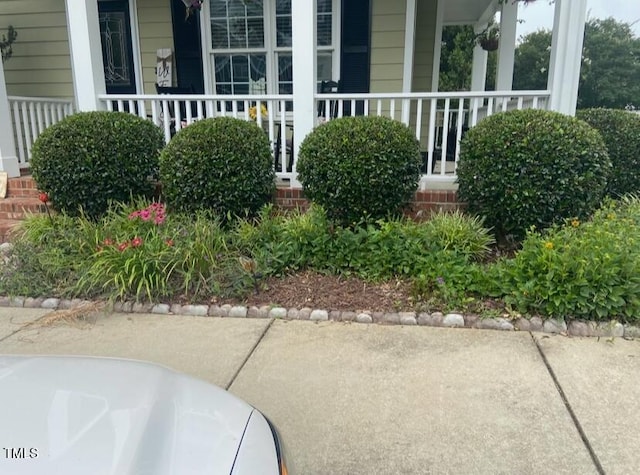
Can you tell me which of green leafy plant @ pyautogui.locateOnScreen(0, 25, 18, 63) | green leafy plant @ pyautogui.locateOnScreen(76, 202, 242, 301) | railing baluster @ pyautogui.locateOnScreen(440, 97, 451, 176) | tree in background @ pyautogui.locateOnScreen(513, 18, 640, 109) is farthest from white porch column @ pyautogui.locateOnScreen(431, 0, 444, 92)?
tree in background @ pyautogui.locateOnScreen(513, 18, 640, 109)

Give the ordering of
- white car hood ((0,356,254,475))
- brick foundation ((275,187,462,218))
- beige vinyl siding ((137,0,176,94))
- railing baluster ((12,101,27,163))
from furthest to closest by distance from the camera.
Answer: beige vinyl siding ((137,0,176,94))
railing baluster ((12,101,27,163))
brick foundation ((275,187,462,218))
white car hood ((0,356,254,475))

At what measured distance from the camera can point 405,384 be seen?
9.20 ft

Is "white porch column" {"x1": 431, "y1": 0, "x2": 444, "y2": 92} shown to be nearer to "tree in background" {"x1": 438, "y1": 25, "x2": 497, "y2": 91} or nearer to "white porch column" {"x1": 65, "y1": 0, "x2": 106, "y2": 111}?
"white porch column" {"x1": 65, "y1": 0, "x2": 106, "y2": 111}

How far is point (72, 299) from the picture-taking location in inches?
160

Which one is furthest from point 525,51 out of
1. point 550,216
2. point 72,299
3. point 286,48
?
point 72,299

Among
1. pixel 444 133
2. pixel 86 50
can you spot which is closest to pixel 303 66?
pixel 444 133

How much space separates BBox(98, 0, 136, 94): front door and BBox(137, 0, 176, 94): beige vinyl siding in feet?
0.65

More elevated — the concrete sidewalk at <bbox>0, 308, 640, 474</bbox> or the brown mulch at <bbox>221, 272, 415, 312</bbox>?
the brown mulch at <bbox>221, 272, 415, 312</bbox>

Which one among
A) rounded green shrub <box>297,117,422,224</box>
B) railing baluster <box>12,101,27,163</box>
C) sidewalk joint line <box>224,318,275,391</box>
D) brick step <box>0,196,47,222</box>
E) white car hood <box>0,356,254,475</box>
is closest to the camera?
white car hood <box>0,356,254,475</box>

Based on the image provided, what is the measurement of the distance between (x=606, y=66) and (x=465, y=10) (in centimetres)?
2668

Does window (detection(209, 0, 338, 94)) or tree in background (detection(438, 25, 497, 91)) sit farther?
tree in background (detection(438, 25, 497, 91))

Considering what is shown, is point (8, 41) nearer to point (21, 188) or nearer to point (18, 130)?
point (18, 130)

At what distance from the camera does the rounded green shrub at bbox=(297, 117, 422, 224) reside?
14.5 feet

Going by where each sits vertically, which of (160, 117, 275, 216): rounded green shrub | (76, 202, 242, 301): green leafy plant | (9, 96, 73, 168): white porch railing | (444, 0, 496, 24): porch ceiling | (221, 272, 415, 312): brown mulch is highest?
(444, 0, 496, 24): porch ceiling
